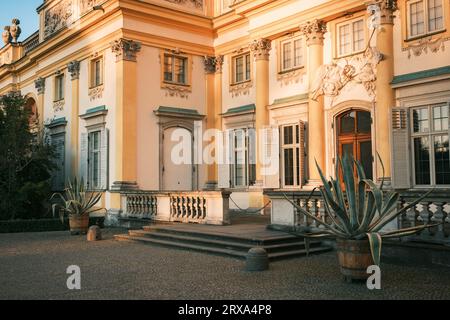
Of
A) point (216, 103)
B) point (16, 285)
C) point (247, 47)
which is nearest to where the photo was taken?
point (16, 285)

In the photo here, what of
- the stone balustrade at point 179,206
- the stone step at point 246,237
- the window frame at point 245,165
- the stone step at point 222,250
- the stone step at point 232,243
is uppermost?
the window frame at point 245,165

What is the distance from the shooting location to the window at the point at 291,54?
1561 centimetres

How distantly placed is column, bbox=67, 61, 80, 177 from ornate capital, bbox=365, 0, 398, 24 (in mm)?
11620

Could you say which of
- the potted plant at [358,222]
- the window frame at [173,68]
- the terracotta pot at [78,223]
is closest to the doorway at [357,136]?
the window frame at [173,68]

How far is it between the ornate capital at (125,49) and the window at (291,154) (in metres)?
5.68

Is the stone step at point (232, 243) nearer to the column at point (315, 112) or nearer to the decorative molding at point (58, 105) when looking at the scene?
the column at point (315, 112)

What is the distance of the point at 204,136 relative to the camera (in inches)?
728

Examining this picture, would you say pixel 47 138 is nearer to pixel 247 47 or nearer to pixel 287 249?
pixel 247 47

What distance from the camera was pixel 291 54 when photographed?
52.1 ft

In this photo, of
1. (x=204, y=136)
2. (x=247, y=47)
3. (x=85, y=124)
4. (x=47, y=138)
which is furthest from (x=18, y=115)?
(x=247, y=47)

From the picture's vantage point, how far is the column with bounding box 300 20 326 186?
47.9ft

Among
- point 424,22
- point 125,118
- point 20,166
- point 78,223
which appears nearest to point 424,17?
point 424,22

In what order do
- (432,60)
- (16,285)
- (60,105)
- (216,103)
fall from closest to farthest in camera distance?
(16,285) → (432,60) → (216,103) → (60,105)

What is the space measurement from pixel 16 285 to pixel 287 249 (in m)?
4.83
